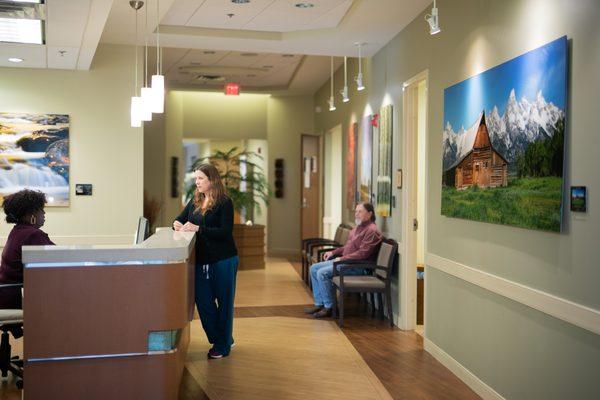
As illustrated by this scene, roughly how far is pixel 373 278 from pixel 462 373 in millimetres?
2120

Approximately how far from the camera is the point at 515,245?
395 centimetres

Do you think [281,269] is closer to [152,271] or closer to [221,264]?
[221,264]

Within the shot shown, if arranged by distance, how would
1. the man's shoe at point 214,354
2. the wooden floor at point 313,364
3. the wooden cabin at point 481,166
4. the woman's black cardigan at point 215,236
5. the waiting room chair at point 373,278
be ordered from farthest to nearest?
the waiting room chair at point 373,278 < the man's shoe at point 214,354 < the woman's black cardigan at point 215,236 < the wooden floor at point 313,364 < the wooden cabin at point 481,166

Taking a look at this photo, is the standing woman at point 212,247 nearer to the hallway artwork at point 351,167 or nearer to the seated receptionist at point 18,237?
the seated receptionist at point 18,237

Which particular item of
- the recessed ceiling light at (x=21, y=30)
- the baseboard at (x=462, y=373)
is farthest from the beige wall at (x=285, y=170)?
the recessed ceiling light at (x=21, y=30)

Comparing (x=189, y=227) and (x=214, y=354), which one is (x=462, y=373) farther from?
(x=189, y=227)

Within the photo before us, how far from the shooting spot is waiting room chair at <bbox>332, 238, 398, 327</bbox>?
664 cm

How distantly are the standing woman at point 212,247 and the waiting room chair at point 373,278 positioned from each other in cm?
182

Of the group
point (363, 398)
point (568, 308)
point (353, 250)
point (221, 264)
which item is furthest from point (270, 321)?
point (568, 308)

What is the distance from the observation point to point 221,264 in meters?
5.06

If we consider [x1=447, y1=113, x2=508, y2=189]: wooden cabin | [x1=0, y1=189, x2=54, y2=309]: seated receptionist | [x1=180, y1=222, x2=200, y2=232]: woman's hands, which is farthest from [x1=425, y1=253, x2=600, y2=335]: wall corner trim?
[x1=0, y1=189, x2=54, y2=309]: seated receptionist

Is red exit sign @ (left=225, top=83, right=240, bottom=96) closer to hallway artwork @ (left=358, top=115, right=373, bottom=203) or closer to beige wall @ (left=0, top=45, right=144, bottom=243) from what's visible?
hallway artwork @ (left=358, top=115, right=373, bottom=203)

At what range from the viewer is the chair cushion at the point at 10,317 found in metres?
4.37

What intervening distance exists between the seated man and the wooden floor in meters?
0.27
